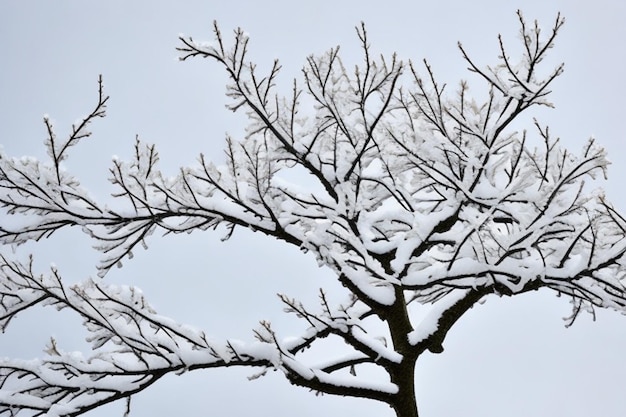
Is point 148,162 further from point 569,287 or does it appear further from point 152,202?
point 569,287

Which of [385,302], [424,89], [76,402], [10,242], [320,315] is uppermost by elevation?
[424,89]

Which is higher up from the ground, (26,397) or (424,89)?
(424,89)

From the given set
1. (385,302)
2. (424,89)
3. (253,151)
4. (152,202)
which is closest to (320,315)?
(385,302)

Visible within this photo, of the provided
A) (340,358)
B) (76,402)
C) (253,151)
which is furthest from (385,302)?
(76,402)

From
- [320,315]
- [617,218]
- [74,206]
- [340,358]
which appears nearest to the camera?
[617,218]

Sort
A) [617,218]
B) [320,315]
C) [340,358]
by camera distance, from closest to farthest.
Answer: [617,218] → [320,315] → [340,358]

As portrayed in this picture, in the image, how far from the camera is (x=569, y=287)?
4430 mm

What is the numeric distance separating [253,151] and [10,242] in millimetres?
2352

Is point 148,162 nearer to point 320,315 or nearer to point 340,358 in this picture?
point 320,315

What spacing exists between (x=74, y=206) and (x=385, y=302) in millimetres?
2891

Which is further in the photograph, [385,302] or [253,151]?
[385,302]

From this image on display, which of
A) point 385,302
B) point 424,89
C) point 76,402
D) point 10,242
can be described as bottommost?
point 76,402

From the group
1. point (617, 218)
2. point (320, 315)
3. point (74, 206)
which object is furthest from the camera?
point (74, 206)

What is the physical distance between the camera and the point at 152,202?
15.7 ft
